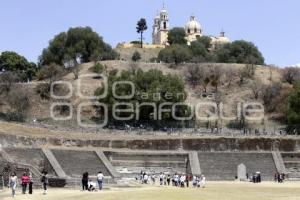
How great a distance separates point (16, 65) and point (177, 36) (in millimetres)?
50639

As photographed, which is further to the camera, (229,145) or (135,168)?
(229,145)

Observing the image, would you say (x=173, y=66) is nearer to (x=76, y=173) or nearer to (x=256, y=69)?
(x=256, y=69)

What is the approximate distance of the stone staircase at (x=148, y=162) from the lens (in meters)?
65.4

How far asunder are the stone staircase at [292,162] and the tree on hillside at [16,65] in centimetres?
5888

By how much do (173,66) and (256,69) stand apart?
1495 centimetres

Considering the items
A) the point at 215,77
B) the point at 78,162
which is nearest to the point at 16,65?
the point at 215,77

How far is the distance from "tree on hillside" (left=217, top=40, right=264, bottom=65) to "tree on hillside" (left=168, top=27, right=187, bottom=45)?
21.4m

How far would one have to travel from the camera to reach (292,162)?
6919 cm

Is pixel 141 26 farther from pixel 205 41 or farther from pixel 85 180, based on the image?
pixel 85 180

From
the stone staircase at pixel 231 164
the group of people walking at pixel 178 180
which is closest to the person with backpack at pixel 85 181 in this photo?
the group of people walking at pixel 178 180

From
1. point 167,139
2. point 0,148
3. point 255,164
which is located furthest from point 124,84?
point 0,148

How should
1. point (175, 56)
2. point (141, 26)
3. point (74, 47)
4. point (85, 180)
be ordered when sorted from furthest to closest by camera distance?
1. point (141, 26)
2. point (175, 56)
3. point (74, 47)
4. point (85, 180)

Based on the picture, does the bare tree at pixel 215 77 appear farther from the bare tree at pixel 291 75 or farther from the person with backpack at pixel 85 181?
the person with backpack at pixel 85 181

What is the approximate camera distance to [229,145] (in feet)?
236
